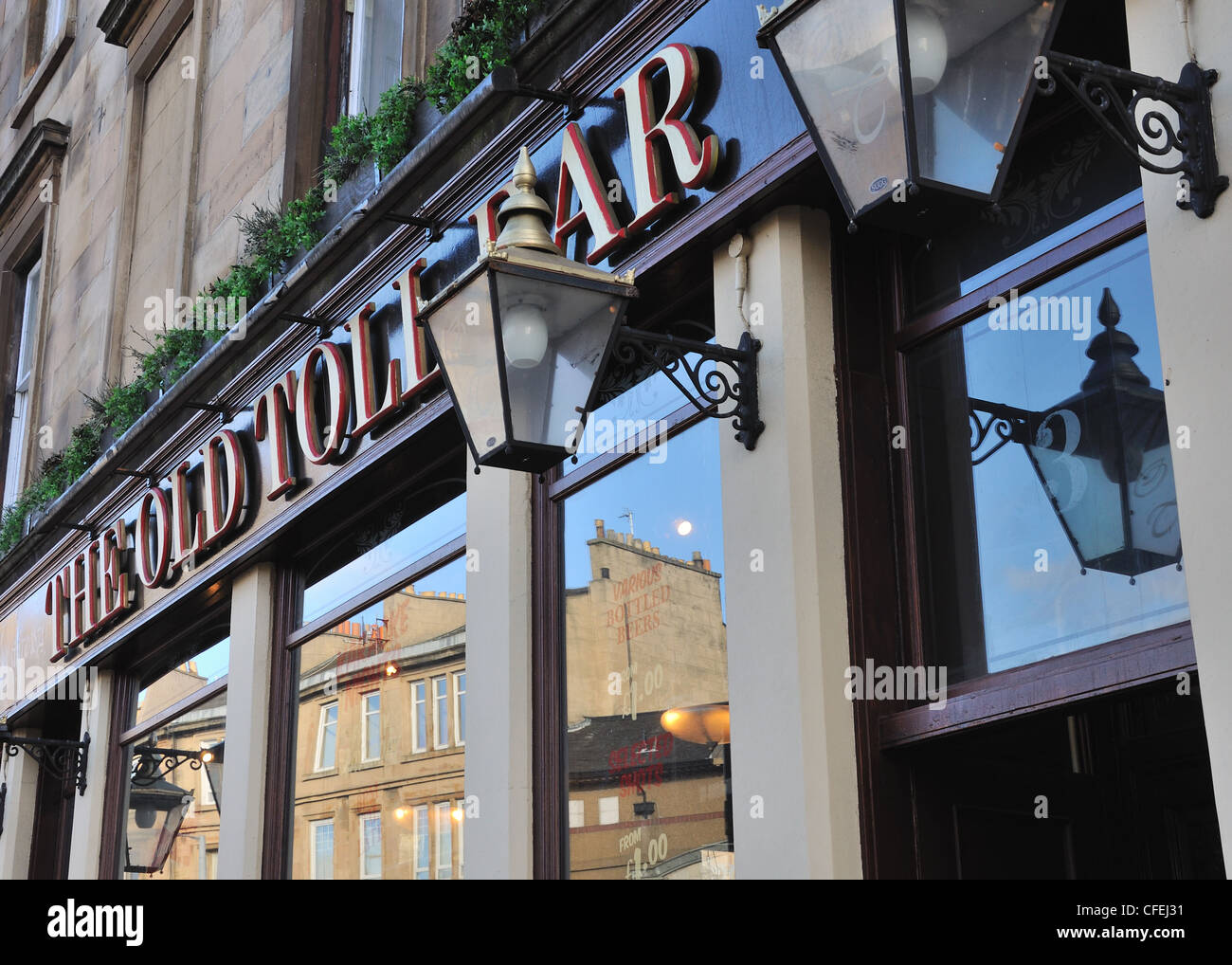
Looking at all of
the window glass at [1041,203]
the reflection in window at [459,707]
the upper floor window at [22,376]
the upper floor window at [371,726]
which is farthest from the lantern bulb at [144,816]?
the window glass at [1041,203]

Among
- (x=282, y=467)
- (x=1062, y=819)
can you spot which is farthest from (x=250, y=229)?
(x=1062, y=819)

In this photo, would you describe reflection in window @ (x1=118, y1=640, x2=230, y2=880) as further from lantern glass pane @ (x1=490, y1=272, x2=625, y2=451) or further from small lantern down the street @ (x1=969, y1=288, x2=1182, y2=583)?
small lantern down the street @ (x1=969, y1=288, x2=1182, y2=583)

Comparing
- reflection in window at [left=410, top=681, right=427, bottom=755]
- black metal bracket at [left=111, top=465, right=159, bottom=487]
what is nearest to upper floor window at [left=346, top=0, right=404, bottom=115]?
black metal bracket at [left=111, top=465, right=159, bottom=487]

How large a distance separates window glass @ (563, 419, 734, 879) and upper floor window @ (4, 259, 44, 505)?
10.3 meters

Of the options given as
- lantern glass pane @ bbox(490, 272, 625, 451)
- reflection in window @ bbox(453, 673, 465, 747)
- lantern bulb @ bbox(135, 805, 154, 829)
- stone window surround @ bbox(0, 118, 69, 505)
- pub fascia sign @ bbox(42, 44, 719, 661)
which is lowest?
lantern bulb @ bbox(135, 805, 154, 829)

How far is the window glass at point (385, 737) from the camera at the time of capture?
7684 mm

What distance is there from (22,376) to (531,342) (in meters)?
13.3

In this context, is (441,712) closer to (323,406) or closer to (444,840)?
(444,840)

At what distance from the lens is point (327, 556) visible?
9297mm

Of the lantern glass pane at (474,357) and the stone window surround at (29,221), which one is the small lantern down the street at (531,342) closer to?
the lantern glass pane at (474,357)

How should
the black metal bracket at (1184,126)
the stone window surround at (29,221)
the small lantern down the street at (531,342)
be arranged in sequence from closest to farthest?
the black metal bracket at (1184,126), the small lantern down the street at (531,342), the stone window surround at (29,221)

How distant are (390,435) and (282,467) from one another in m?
1.24

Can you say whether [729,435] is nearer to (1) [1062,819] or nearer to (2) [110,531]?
(1) [1062,819]

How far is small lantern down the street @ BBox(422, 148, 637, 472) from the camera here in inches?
197
